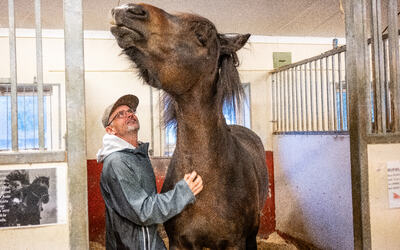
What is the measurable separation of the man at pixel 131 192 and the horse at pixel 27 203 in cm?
39

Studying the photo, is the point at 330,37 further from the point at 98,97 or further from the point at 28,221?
the point at 28,221

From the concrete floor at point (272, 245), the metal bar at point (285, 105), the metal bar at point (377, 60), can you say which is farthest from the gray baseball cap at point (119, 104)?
the metal bar at point (285, 105)

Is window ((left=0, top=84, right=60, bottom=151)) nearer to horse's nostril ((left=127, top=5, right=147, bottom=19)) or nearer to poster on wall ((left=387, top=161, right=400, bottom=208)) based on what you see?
horse's nostril ((left=127, top=5, right=147, bottom=19))

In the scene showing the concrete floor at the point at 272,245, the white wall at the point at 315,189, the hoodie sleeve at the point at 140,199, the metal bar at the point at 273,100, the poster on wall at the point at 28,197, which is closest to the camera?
the poster on wall at the point at 28,197

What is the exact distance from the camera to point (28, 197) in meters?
1.30

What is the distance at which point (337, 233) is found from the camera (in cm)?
335

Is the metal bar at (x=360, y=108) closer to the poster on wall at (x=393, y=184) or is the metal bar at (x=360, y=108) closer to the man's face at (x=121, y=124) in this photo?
the poster on wall at (x=393, y=184)

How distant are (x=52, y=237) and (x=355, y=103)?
4.84 feet

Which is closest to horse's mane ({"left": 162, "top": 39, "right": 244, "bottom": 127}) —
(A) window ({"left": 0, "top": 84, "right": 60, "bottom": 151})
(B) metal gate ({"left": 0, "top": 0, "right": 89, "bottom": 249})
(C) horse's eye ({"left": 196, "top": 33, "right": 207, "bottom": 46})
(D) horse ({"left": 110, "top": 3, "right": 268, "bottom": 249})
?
(D) horse ({"left": 110, "top": 3, "right": 268, "bottom": 249})

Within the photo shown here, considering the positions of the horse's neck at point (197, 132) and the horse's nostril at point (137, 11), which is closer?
the horse's nostril at point (137, 11)

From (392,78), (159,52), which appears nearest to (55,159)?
(159,52)

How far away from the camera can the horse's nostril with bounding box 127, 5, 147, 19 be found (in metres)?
1.30

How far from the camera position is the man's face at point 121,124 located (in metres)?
1.96

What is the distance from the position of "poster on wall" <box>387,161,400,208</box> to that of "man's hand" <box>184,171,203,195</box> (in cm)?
95
